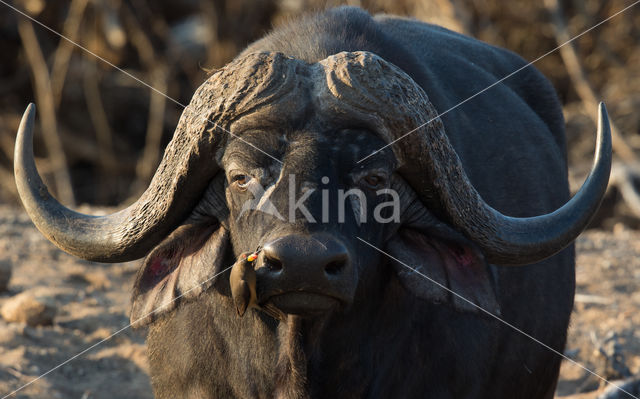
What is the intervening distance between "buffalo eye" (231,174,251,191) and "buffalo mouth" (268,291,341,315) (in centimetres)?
43

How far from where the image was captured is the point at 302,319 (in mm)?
3023

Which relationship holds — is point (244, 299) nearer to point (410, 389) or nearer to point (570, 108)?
point (410, 389)

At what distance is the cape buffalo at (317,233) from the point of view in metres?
2.79

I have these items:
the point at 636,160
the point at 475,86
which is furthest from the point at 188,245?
the point at 636,160

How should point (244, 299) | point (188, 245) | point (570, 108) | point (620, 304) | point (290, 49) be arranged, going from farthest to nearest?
point (570, 108), point (620, 304), point (290, 49), point (188, 245), point (244, 299)

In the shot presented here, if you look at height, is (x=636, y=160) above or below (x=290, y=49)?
above

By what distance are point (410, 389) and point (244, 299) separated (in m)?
0.90

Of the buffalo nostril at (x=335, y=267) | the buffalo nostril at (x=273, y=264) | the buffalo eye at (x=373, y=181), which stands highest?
the buffalo eye at (x=373, y=181)

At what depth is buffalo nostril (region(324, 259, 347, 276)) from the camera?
2.59 m

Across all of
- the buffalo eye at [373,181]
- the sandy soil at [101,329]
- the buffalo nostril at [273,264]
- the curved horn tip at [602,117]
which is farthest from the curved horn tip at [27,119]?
the curved horn tip at [602,117]

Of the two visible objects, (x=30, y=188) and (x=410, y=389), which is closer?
(x=30, y=188)

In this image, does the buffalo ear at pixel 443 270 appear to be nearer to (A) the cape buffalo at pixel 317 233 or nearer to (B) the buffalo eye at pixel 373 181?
(A) the cape buffalo at pixel 317 233

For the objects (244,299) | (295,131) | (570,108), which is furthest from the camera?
(570,108)

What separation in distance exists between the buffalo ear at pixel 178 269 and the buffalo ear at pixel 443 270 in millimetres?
616
